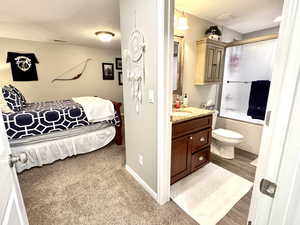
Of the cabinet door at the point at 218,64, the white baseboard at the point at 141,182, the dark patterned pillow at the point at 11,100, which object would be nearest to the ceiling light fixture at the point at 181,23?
the cabinet door at the point at 218,64

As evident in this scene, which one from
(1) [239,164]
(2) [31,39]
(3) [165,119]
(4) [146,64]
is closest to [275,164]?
(3) [165,119]

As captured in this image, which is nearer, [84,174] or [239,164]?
[84,174]

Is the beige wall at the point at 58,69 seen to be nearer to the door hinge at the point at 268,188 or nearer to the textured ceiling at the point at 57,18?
the textured ceiling at the point at 57,18

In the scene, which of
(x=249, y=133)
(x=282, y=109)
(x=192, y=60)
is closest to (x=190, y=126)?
(x=192, y=60)

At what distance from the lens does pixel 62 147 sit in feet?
8.09

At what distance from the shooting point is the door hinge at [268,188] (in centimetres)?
50

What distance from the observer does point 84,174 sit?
6.94 feet

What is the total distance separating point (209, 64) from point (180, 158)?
1.72 metres

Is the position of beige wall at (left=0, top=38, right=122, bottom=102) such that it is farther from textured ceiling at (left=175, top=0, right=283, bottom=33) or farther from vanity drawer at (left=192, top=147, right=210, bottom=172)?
vanity drawer at (left=192, top=147, right=210, bottom=172)

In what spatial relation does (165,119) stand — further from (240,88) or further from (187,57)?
(240,88)

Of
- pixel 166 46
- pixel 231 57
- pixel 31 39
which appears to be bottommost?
pixel 166 46

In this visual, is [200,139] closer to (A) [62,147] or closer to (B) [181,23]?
(B) [181,23]

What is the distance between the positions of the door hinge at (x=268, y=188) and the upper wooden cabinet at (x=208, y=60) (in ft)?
7.46

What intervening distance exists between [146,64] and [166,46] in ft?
0.94
